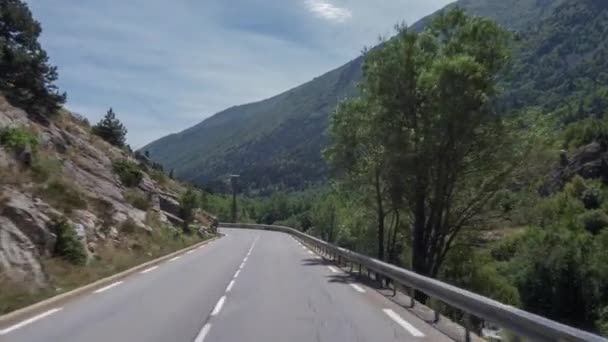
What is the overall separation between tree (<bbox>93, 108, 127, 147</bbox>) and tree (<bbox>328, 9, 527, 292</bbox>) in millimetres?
25224

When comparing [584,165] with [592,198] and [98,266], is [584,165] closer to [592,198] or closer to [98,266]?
[592,198]

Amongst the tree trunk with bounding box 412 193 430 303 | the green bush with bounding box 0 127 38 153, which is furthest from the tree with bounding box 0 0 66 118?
the tree trunk with bounding box 412 193 430 303

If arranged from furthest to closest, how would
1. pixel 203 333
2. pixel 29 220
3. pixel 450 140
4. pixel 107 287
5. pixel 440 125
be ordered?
pixel 450 140, pixel 440 125, pixel 29 220, pixel 107 287, pixel 203 333

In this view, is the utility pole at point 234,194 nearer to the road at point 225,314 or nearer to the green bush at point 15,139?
the green bush at point 15,139

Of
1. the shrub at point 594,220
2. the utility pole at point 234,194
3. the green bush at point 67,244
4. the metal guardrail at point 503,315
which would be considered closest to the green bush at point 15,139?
the green bush at point 67,244

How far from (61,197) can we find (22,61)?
39.6 ft

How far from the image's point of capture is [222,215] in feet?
450

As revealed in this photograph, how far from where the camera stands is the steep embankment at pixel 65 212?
627 inches

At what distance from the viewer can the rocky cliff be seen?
16438 millimetres

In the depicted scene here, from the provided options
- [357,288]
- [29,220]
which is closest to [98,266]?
[29,220]

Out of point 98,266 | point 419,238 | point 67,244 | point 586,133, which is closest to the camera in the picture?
point 67,244

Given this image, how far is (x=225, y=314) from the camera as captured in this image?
40.4 ft

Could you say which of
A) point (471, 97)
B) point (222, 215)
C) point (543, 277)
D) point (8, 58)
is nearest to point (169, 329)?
point (471, 97)

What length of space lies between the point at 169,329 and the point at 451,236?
61.9 ft
